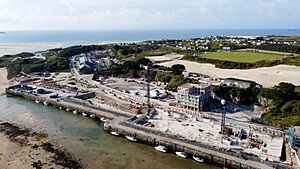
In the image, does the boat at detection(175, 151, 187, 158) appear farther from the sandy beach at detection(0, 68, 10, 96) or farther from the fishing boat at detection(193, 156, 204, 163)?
the sandy beach at detection(0, 68, 10, 96)

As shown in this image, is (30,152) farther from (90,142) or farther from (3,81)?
(3,81)

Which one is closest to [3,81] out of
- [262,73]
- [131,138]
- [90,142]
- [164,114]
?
[90,142]

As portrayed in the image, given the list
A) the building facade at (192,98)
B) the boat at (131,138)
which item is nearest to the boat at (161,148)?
the boat at (131,138)

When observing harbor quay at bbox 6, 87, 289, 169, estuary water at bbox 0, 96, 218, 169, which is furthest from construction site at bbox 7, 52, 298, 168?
estuary water at bbox 0, 96, 218, 169

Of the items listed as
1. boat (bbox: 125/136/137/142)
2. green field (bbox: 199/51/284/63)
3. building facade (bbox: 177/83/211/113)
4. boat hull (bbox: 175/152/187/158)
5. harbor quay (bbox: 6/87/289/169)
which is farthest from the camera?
green field (bbox: 199/51/284/63)

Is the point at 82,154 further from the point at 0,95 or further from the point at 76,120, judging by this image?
the point at 0,95

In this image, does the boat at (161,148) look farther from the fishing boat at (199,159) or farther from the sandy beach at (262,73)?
the sandy beach at (262,73)
